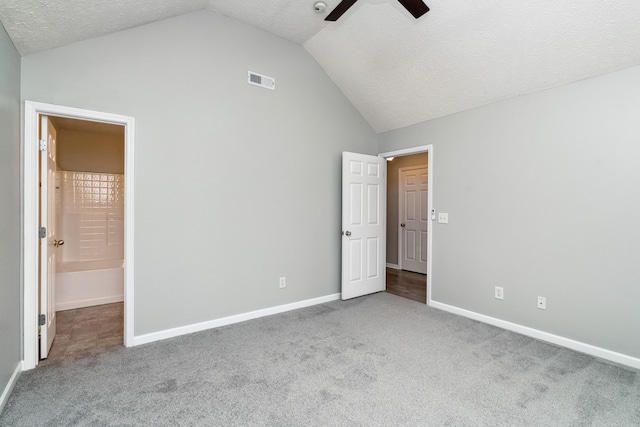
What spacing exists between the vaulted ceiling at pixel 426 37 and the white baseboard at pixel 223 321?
245 centimetres

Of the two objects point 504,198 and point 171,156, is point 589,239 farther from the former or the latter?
point 171,156

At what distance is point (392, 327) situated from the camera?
10.3 ft

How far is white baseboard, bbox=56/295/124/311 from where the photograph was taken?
12.0 feet

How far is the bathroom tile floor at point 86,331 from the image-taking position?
2.54m

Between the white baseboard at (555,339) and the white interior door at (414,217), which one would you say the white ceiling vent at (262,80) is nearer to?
the white baseboard at (555,339)

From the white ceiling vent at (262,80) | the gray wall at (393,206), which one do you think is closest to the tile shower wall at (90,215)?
the white ceiling vent at (262,80)

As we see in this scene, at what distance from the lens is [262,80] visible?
11.1 ft

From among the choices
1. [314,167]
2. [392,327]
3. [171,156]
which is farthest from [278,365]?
[314,167]

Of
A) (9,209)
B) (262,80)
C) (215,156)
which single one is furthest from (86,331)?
(262,80)

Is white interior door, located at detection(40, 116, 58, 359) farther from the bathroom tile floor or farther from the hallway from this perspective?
the hallway

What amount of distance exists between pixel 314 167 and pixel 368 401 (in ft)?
8.74

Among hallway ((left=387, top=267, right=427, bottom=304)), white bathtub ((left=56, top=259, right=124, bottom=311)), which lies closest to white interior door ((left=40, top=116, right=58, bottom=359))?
white bathtub ((left=56, top=259, right=124, bottom=311))

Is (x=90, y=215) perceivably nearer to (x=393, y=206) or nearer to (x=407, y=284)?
(x=407, y=284)

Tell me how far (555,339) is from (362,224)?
2.34 m
